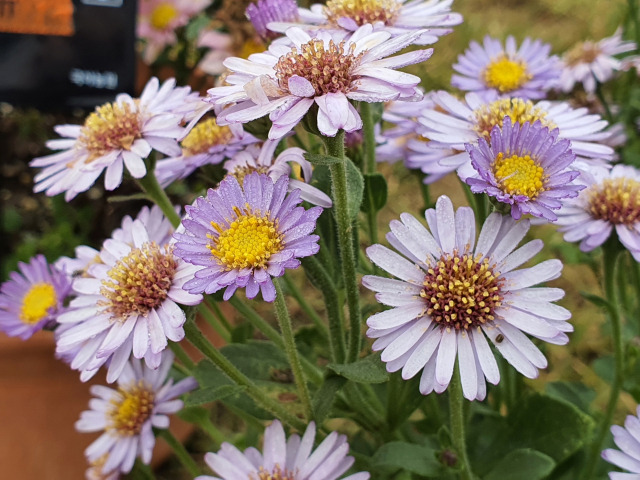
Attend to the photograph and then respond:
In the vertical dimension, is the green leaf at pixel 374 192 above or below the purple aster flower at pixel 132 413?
above

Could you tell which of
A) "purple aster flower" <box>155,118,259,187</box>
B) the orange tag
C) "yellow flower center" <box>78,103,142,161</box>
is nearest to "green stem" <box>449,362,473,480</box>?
"purple aster flower" <box>155,118,259,187</box>

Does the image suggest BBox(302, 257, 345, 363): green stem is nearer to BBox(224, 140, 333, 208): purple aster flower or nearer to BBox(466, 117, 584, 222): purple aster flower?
BBox(224, 140, 333, 208): purple aster flower

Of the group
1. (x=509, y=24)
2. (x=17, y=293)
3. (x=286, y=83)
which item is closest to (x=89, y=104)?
(x=17, y=293)

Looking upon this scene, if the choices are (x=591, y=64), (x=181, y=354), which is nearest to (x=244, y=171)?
(x=181, y=354)

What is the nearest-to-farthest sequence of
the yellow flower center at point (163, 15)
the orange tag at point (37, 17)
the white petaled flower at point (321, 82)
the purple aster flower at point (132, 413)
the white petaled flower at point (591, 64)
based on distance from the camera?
the white petaled flower at point (321, 82), the purple aster flower at point (132, 413), the white petaled flower at point (591, 64), the orange tag at point (37, 17), the yellow flower center at point (163, 15)

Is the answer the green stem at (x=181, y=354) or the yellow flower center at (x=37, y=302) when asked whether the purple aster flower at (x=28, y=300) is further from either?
the green stem at (x=181, y=354)

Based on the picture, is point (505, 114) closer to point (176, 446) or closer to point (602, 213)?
point (602, 213)

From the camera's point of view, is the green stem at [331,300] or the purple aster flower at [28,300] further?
the purple aster flower at [28,300]

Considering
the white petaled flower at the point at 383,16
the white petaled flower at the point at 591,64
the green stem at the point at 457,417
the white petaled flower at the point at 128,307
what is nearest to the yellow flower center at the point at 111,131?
the white petaled flower at the point at 128,307

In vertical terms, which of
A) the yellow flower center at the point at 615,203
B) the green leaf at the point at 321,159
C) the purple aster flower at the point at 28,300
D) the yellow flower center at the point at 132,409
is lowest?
the yellow flower center at the point at 132,409
